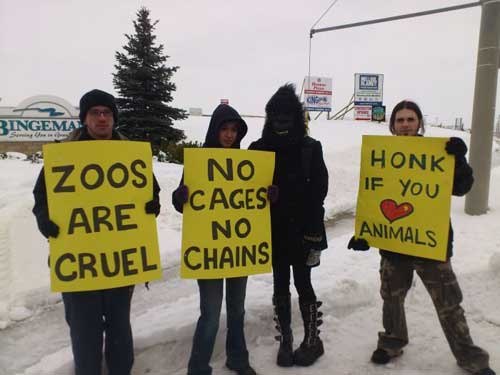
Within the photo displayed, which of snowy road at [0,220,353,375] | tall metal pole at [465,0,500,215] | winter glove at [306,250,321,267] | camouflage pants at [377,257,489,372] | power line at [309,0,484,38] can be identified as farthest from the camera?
power line at [309,0,484,38]

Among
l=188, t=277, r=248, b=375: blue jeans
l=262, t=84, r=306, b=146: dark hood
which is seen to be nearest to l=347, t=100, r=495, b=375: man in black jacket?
l=262, t=84, r=306, b=146: dark hood

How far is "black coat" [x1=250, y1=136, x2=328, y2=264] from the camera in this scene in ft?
9.67

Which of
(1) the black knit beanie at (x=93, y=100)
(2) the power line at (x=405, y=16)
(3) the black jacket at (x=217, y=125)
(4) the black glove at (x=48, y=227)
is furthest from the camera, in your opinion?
(2) the power line at (x=405, y=16)

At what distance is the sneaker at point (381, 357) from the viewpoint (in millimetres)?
3178

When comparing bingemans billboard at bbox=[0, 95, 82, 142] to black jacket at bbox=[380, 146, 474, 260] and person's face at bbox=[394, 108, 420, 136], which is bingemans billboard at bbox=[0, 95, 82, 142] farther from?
black jacket at bbox=[380, 146, 474, 260]

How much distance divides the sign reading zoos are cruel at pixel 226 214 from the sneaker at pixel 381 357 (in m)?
1.22

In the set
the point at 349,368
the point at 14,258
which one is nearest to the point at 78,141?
the point at 349,368

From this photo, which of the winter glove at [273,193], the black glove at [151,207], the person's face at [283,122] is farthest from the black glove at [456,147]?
the black glove at [151,207]

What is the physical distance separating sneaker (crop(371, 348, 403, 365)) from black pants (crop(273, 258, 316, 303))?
71 centimetres

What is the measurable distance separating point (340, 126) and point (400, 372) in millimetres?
20782

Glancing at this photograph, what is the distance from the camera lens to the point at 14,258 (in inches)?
216

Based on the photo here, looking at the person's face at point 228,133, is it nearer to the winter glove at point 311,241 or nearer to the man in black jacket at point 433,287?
the winter glove at point 311,241

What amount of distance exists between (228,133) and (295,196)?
71 centimetres

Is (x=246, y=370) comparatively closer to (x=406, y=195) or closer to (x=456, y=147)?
(x=406, y=195)
